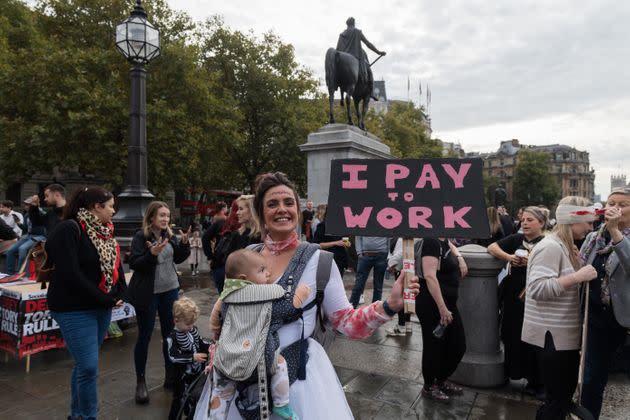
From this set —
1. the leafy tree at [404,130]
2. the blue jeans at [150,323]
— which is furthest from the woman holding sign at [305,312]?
the leafy tree at [404,130]

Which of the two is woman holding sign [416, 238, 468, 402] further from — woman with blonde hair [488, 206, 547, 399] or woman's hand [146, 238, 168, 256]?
woman's hand [146, 238, 168, 256]

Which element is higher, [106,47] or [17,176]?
[106,47]

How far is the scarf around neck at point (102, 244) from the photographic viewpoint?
3.19m

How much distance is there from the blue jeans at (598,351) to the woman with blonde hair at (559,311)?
6.7 inches

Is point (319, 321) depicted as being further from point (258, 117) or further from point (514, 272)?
point (258, 117)

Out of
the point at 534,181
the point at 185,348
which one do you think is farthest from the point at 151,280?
the point at 534,181

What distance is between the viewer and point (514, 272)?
14.5 ft

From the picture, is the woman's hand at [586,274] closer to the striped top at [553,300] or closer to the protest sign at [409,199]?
the striped top at [553,300]

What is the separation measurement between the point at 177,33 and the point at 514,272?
72.3ft

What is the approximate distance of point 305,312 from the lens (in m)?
1.93

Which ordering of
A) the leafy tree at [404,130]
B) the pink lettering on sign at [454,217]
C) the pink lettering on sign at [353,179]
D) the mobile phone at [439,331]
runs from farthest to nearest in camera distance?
the leafy tree at [404,130], the mobile phone at [439,331], the pink lettering on sign at [353,179], the pink lettering on sign at [454,217]

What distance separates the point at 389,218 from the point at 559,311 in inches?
60.2

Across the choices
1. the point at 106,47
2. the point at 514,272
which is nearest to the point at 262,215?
the point at 514,272

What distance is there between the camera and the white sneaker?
6.07 metres
